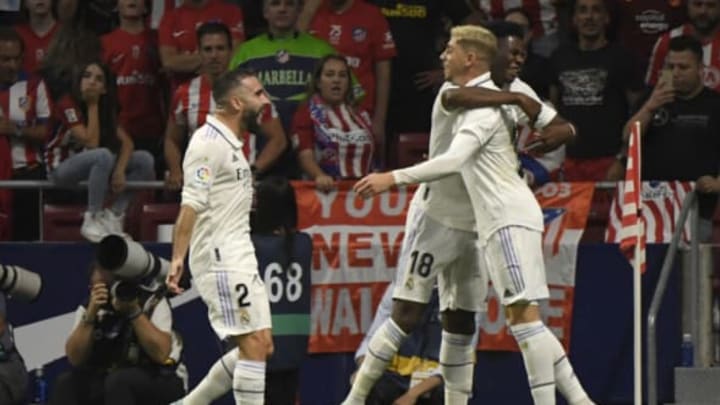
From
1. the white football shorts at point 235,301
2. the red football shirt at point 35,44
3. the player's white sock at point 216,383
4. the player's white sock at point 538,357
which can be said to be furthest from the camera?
the red football shirt at point 35,44

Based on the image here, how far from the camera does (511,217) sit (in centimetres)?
1350

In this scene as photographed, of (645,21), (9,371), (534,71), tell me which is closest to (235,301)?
(9,371)

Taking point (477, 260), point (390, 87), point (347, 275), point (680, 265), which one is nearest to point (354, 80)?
point (390, 87)

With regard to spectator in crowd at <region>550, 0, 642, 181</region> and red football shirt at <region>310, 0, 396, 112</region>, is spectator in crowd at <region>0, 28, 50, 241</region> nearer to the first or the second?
red football shirt at <region>310, 0, 396, 112</region>

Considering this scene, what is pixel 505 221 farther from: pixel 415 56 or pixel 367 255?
pixel 415 56

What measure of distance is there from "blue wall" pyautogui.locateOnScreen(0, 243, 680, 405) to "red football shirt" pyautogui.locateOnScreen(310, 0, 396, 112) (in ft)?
6.99

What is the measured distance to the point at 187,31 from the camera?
1773 cm

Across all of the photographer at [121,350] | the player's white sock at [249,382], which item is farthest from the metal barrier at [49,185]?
the player's white sock at [249,382]

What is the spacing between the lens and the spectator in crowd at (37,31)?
1792 cm

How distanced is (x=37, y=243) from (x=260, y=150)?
65.5 inches

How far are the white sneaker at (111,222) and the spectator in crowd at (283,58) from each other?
3.80ft

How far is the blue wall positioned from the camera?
54.5 ft

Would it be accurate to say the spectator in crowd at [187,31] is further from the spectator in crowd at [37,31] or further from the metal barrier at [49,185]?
the metal barrier at [49,185]

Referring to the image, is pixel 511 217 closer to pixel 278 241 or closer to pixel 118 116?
pixel 278 241
